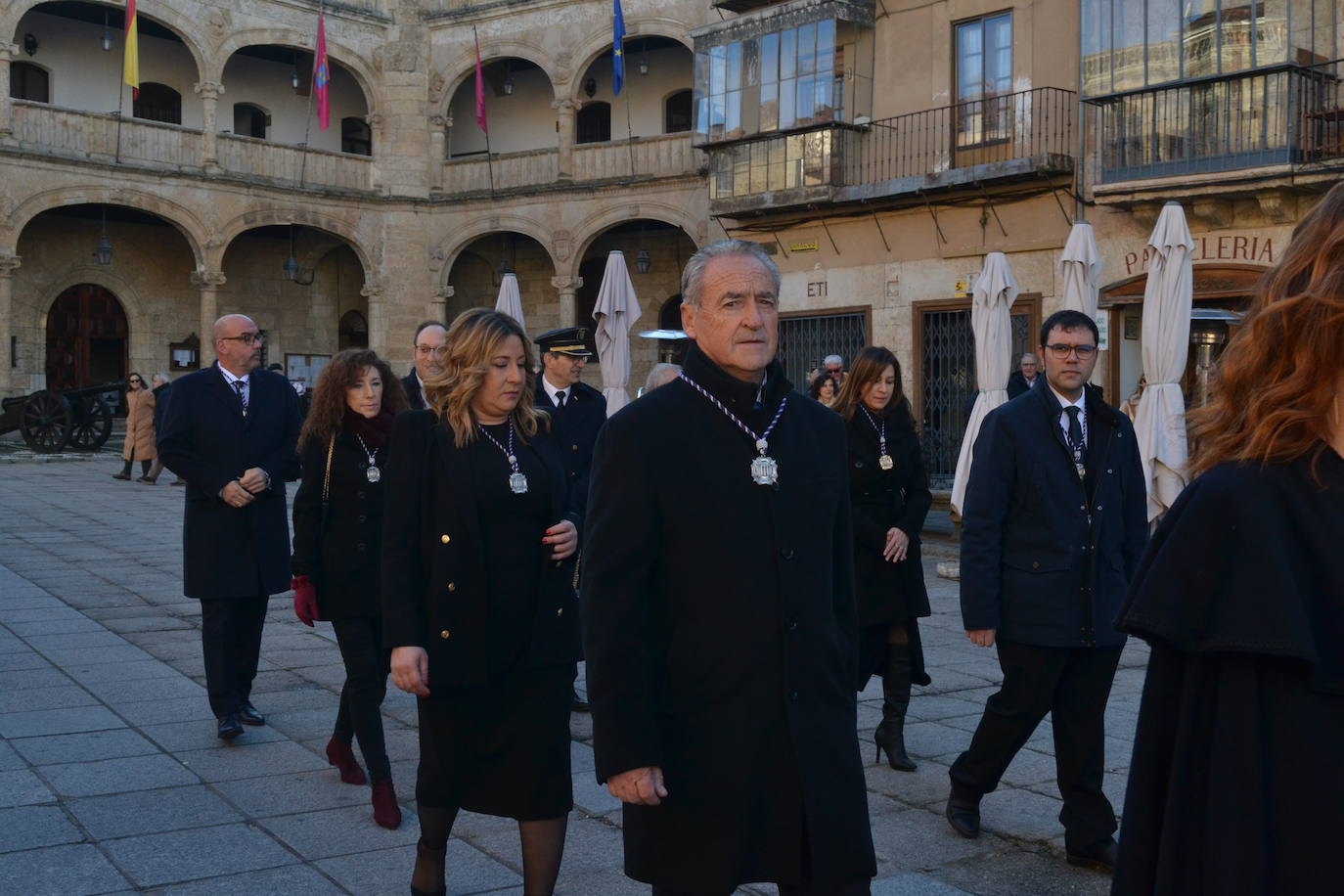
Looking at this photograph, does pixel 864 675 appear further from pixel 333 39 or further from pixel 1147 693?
pixel 333 39

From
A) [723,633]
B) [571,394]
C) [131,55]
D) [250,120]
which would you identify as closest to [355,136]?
[250,120]

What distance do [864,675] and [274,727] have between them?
271cm

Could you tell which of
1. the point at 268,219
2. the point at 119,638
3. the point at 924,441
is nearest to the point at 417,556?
the point at 119,638

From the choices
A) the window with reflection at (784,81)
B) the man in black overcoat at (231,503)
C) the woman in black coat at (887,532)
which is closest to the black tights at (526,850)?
the woman in black coat at (887,532)

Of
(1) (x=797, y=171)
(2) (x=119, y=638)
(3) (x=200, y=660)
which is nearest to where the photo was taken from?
(3) (x=200, y=660)

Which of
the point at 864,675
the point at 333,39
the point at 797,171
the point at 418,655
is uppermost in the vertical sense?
the point at 333,39

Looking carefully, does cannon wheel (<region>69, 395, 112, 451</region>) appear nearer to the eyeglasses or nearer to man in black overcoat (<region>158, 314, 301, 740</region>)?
man in black overcoat (<region>158, 314, 301, 740</region>)

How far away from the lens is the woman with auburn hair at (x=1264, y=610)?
1792 millimetres

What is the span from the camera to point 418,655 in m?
3.75

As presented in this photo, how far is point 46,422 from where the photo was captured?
2414cm

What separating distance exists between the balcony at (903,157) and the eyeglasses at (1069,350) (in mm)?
13175

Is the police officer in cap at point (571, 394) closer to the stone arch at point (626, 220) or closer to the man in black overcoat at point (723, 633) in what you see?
the man in black overcoat at point (723, 633)

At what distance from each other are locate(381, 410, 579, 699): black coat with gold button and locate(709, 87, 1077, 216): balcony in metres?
14.5

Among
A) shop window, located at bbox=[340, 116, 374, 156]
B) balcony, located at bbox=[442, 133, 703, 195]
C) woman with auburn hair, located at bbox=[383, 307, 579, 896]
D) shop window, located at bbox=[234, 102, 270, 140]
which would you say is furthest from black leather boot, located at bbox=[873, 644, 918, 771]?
shop window, located at bbox=[340, 116, 374, 156]
